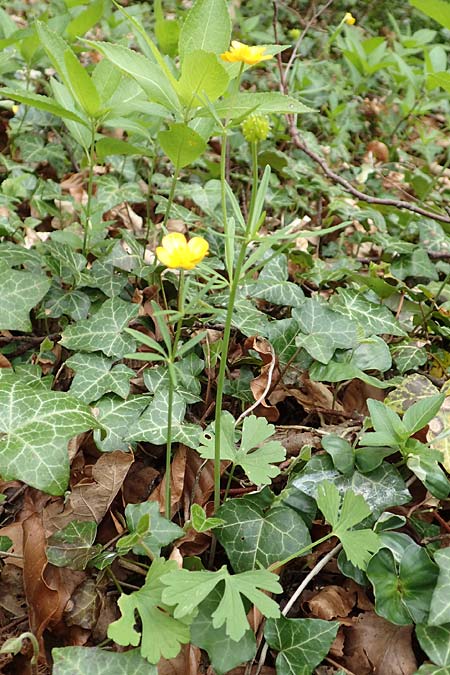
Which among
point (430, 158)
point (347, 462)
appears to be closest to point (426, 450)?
point (347, 462)

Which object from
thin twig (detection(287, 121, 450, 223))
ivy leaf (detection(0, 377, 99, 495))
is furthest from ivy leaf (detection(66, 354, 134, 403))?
thin twig (detection(287, 121, 450, 223))

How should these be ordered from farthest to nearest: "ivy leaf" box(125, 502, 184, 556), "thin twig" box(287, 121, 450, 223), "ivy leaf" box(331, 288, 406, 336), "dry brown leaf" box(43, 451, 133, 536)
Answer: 1. "thin twig" box(287, 121, 450, 223)
2. "ivy leaf" box(331, 288, 406, 336)
3. "dry brown leaf" box(43, 451, 133, 536)
4. "ivy leaf" box(125, 502, 184, 556)

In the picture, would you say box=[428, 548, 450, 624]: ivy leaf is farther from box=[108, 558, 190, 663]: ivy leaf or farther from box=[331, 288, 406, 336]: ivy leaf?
box=[331, 288, 406, 336]: ivy leaf

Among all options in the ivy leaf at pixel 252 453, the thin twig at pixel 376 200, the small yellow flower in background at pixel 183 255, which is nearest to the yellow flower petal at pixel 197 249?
the small yellow flower in background at pixel 183 255

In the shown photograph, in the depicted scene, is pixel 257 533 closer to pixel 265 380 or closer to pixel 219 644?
pixel 219 644

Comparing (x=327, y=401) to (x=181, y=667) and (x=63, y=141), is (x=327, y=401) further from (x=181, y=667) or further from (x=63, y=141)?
(x=63, y=141)

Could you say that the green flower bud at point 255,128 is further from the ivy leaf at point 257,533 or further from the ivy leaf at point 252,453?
the ivy leaf at point 257,533
